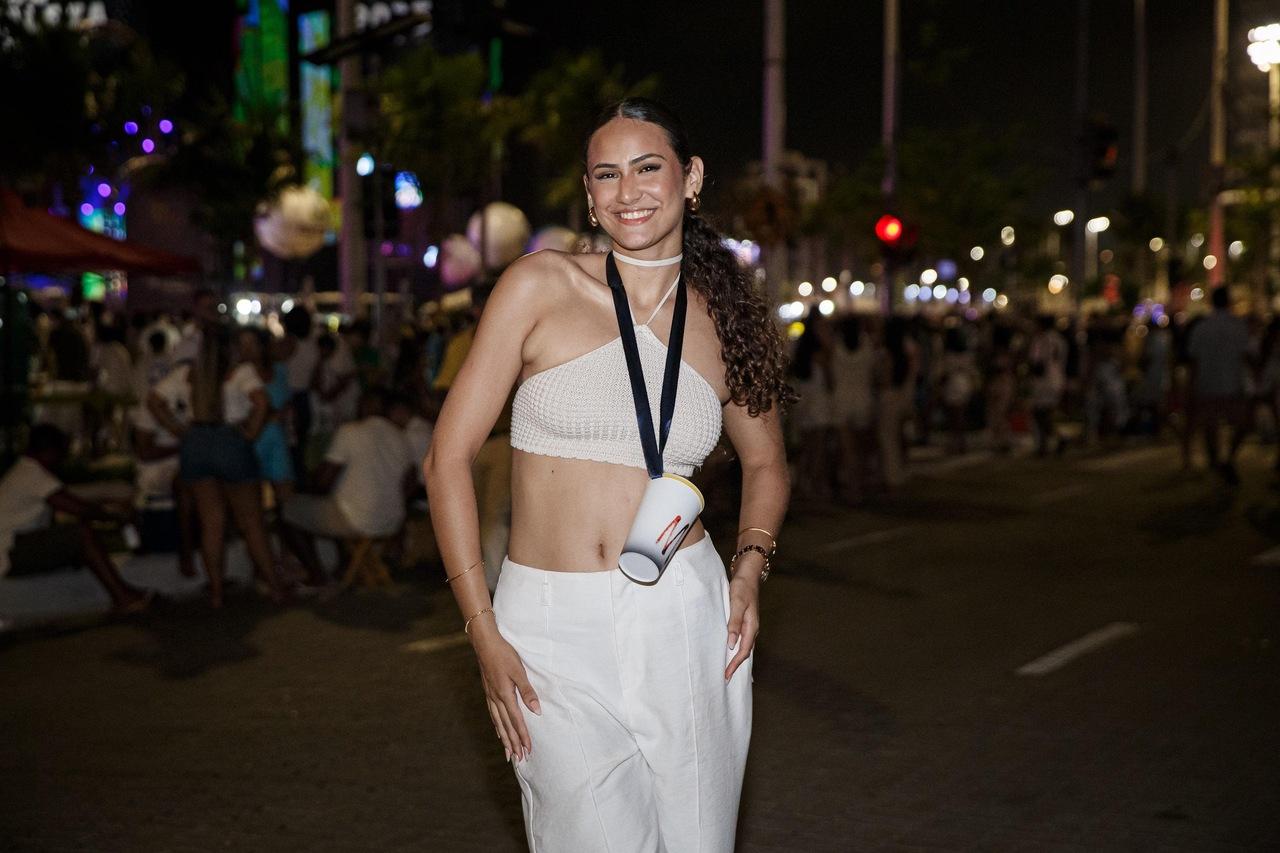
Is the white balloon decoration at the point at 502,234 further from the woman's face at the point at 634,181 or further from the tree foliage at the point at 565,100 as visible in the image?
the woman's face at the point at 634,181

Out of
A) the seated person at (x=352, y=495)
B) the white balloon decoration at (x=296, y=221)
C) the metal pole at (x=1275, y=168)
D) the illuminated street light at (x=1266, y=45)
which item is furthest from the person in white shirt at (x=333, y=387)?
the illuminated street light at (x=1266, y=45)

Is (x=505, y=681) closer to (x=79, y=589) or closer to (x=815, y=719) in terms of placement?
(x=815, y=719)

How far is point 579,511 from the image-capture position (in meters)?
2.91

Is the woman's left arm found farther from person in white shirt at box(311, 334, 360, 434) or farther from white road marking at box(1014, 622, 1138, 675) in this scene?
person in white shirt at box(311, 334, 360, 434)

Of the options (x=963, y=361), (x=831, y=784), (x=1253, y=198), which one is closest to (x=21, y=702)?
(x=831, y=784)

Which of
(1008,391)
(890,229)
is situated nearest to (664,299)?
(890,229)

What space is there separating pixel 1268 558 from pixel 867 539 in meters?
3.12

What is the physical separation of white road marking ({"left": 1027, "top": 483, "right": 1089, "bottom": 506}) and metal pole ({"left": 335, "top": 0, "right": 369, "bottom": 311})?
8.87 meters

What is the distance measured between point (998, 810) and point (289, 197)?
980 inches

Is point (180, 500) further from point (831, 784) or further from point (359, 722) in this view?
point (831, 784)

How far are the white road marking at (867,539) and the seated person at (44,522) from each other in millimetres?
5491

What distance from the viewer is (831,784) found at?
6.09 m

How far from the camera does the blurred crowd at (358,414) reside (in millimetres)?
10133

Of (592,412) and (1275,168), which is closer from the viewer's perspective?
(592,412)
